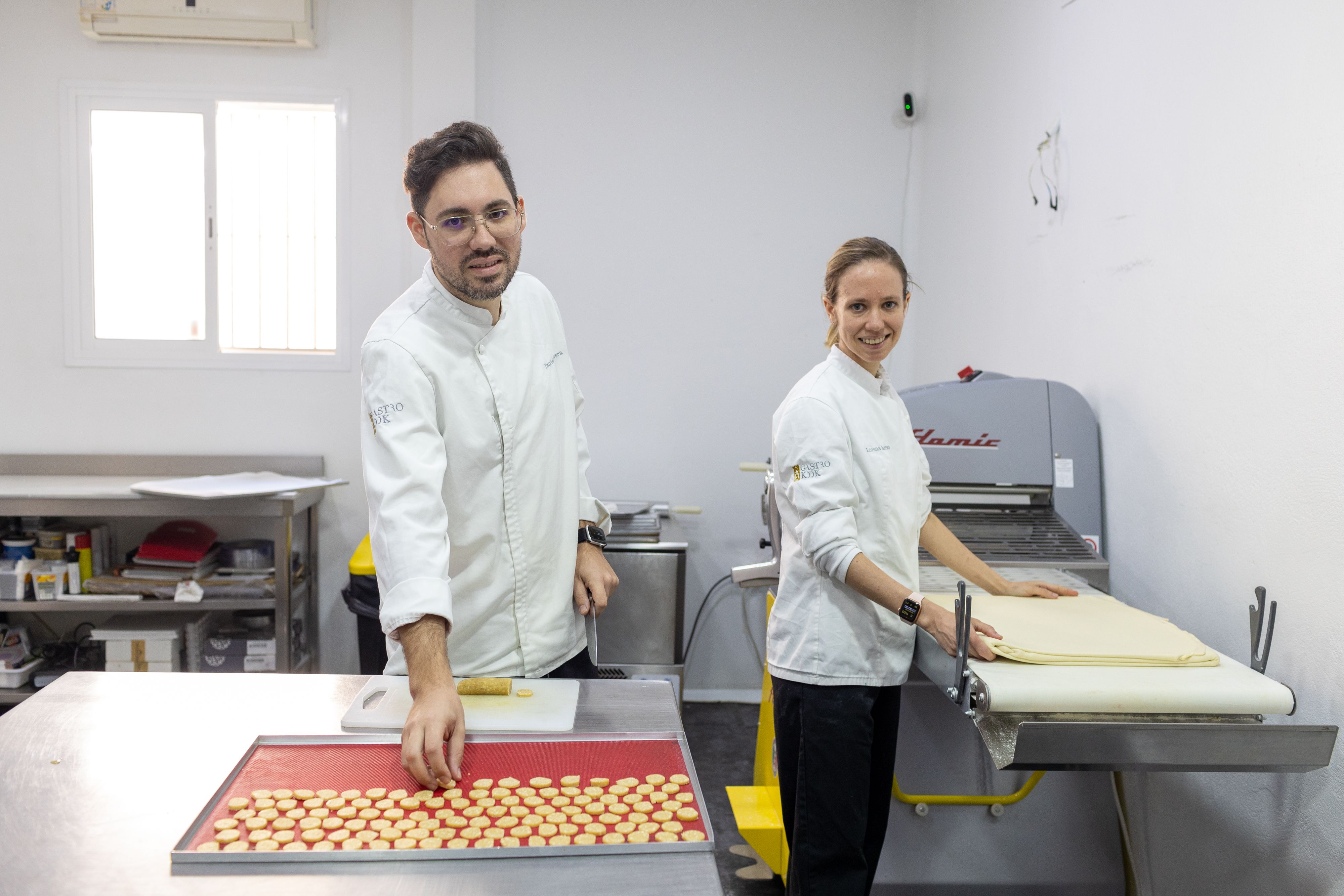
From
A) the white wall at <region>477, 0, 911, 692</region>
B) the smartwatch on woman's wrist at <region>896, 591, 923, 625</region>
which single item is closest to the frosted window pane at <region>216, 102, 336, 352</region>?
the white wall at <region>477, 0, 911, 692</region>

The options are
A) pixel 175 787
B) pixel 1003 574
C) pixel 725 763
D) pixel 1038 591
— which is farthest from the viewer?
pixel 725 763

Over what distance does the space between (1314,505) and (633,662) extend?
1.94 meters

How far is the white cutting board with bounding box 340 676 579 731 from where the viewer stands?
1.14 meters

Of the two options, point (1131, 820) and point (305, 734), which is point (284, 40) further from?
point (1131, 820)

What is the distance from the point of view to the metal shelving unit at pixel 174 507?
2721 millimetres

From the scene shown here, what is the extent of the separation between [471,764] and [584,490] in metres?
0.59

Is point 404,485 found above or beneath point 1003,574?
above

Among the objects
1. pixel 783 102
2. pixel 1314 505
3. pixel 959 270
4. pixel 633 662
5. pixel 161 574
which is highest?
pixel 783 102

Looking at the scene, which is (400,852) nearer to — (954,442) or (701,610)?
(954,442)

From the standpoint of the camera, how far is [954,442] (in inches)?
76.2

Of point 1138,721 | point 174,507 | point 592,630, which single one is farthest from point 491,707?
point 174,507

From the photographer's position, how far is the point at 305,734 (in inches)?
44.2

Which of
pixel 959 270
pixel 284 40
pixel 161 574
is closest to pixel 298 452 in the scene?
pixel 161 574

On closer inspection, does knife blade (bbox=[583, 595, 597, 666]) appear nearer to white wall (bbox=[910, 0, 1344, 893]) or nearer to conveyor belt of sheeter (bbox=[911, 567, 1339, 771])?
conveyor belt of sheeter (bbox=[911, 567, 1339, 771])
